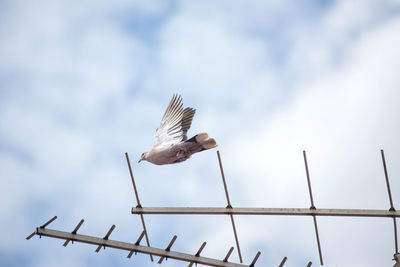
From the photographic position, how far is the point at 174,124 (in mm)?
16328

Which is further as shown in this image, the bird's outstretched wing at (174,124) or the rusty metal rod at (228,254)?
the bird's outstretched wing at (174,124)

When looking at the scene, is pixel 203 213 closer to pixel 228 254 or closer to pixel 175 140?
pixel 228 254

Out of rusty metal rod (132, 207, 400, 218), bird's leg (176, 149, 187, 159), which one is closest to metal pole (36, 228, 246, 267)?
rusty metal rod (132, 207, 400, 218)

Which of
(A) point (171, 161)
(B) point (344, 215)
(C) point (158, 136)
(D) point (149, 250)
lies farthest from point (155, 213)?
(B) point (344, 215)

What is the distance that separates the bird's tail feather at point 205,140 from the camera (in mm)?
14857

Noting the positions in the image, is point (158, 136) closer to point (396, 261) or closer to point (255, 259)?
point (255, 259)

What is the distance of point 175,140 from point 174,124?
0.74 metres

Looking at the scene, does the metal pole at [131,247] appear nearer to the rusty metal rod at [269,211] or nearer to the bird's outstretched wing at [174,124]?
the rusty metal rod at [269,211]

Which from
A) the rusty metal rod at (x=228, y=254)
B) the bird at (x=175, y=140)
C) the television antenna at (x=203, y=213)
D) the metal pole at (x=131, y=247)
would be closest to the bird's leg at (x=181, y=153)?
the bird at (x=175, y=140)

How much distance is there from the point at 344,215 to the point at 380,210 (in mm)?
710

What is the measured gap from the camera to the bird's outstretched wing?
1589 centimetres

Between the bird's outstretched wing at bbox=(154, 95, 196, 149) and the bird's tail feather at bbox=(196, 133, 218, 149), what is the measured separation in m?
0.78

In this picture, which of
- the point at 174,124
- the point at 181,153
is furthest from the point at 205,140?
the point at 174,124

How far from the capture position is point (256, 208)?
13.3 m
